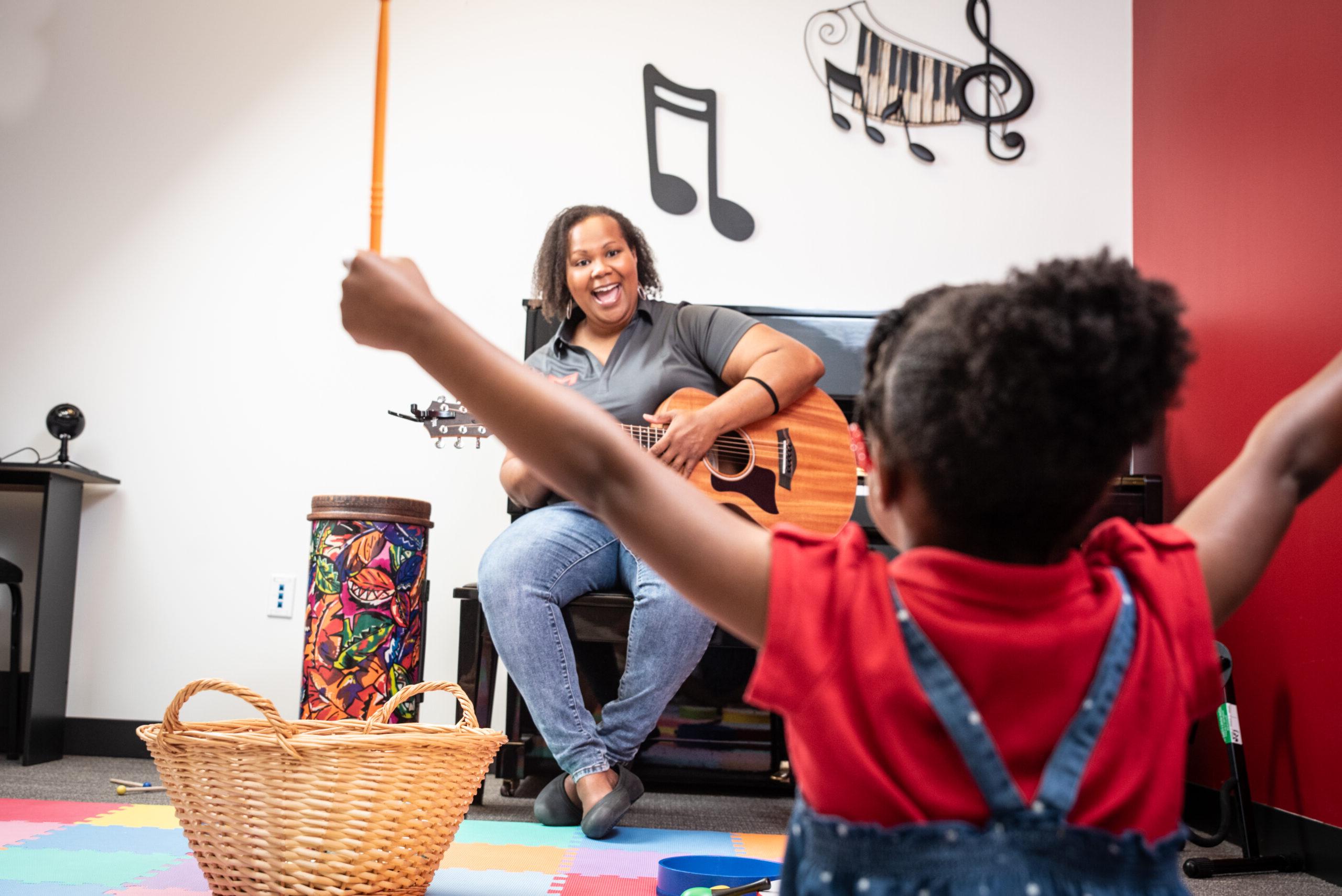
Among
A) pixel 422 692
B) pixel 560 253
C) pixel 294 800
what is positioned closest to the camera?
pixel 294 800

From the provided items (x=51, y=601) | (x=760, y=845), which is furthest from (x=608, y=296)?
(x=51, y=601)

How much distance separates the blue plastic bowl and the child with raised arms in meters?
0.78

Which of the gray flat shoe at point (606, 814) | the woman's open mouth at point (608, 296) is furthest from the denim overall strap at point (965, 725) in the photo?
the woman's open mouth at point (608, 296)

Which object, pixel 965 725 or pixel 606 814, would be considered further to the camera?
pixel 606 814

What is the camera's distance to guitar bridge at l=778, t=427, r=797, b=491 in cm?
220

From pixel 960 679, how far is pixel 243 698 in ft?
3.17

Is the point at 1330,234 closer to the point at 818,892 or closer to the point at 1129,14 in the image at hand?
the point at 1129,14

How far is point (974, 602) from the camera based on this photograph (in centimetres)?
54

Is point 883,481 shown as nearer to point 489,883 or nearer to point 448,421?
point 489,883

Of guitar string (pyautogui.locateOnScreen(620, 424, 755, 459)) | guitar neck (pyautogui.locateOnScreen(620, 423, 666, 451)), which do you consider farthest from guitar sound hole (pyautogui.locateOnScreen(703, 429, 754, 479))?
guitar neck (pyautogui.locateOnScreen(620, 423, 666, 451))

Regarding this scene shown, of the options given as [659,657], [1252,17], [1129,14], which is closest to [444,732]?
[659,657]

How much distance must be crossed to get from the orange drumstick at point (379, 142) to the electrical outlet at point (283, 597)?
2.47 m

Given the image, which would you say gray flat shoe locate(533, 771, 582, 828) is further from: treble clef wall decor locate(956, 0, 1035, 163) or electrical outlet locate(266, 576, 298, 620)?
treble clef wall decor locate(956, 0, 1035, 163)

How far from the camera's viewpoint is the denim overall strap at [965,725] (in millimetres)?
524
